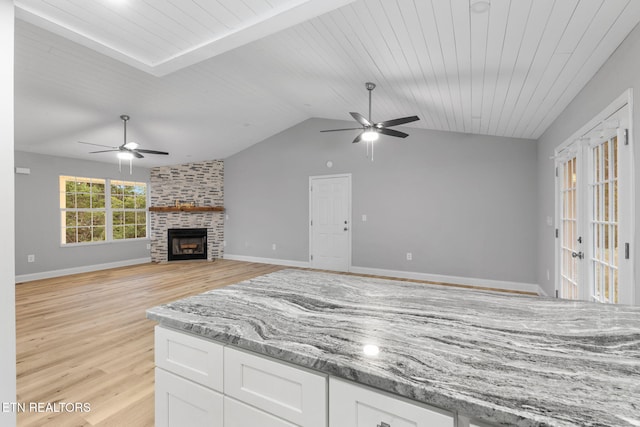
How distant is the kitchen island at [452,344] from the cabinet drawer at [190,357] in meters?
0.03

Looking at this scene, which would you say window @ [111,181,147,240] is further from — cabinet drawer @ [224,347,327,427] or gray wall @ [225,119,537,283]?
cabinet drawer @ [224,347,327,427]

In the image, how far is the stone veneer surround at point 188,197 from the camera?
7.74 m

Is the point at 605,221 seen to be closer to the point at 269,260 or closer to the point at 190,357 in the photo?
the point at 190,357

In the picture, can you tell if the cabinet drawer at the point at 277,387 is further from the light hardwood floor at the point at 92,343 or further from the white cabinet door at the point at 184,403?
the light hardwood floor at the point at 92,343

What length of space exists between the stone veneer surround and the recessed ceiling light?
23.1 feet

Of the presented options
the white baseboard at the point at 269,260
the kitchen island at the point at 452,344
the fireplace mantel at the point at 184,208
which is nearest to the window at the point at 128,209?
the fireplace mantel at the point at 184,208

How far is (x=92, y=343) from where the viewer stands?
3064 millimetres

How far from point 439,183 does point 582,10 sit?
154 inches

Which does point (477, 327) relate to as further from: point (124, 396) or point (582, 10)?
point (124, 396)

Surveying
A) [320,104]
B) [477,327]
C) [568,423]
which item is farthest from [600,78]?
[320,104]

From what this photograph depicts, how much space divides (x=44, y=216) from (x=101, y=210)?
41.5 inches

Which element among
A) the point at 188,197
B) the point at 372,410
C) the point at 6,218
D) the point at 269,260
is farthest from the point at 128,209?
the point at 372,410

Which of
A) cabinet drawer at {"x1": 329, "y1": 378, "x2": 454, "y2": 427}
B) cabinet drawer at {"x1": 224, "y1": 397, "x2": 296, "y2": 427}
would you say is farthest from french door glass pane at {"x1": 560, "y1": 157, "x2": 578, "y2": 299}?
cabinet drawer at {"x1": 224, "y1": 397, "x2": 296, "y2": 427}

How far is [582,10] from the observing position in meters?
1.70
